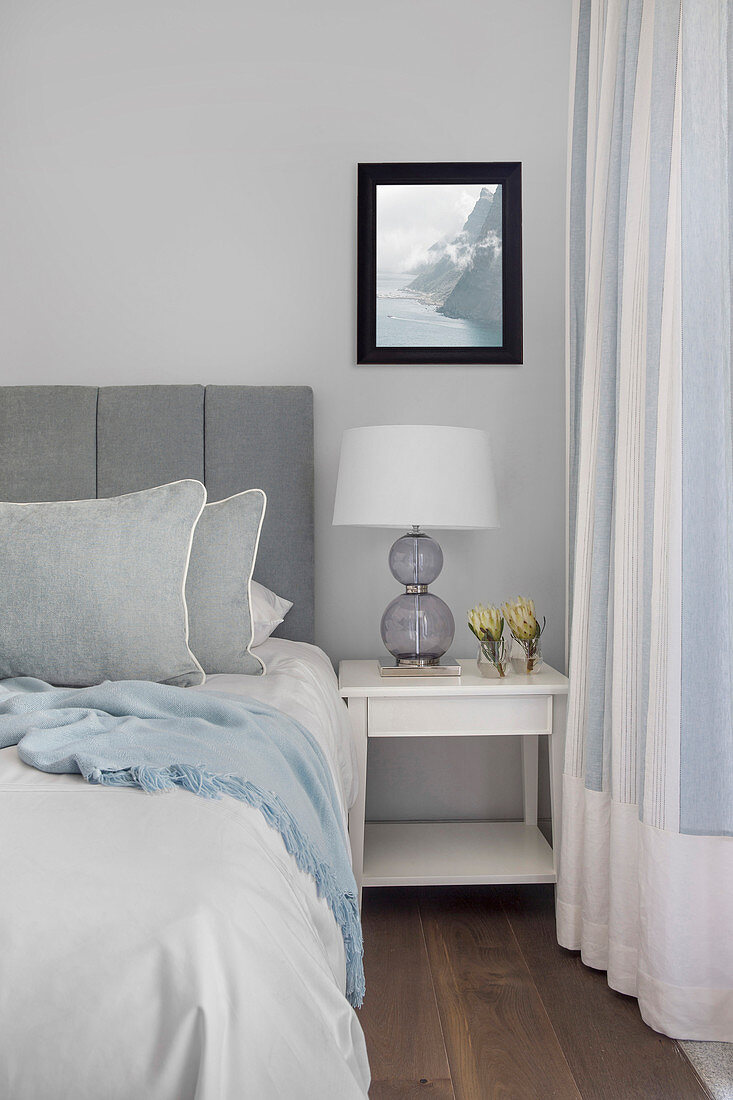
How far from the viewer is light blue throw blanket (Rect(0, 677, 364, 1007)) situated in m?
0.98

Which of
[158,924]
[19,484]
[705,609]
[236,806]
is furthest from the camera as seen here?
[19,484]

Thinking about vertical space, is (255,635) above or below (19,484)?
below

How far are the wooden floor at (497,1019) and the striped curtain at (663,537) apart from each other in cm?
9

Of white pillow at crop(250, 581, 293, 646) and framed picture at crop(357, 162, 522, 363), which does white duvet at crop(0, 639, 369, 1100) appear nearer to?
white pillow at crop(250, 581, 293, 646)

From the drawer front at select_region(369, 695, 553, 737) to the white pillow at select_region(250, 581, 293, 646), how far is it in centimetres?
33

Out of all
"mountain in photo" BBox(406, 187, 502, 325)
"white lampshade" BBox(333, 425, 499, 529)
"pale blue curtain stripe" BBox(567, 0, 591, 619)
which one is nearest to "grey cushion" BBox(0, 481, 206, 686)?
"white lampshade" BBox(333, 425, 499, 529)

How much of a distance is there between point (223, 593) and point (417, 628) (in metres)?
0.57

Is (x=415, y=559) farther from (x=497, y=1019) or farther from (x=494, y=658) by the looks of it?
(x=497, y=1019)

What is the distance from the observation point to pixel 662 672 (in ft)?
5.13

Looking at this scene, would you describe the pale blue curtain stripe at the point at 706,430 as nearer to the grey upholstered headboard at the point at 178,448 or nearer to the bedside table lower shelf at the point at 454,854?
the bedside table lower shelf at the point at 454,854

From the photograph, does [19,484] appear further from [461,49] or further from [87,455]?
[461,49]

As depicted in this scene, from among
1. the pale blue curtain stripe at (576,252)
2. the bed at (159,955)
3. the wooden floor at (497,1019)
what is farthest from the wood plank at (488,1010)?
the pale blue curtain stripe at (576,252)

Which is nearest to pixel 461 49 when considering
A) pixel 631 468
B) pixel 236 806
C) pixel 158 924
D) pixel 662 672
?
pixel 631 468

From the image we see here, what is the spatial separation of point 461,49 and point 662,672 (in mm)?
1973
